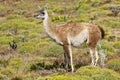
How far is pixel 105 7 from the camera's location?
34.6 m

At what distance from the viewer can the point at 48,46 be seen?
21062 millimetres

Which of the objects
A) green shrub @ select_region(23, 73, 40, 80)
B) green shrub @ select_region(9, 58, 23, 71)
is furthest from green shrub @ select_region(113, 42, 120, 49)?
green shrub @ select_region(23, 73, 40, 80)

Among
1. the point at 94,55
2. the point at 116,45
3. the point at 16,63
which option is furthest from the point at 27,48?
the point at 94,55

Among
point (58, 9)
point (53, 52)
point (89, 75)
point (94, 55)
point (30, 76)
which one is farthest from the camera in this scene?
point (58, 9)

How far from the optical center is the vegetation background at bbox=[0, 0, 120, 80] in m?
13.9

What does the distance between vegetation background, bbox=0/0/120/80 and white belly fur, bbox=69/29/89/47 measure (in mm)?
909

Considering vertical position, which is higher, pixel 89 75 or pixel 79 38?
pixel 79 38

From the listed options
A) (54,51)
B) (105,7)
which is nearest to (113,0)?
(105,7)

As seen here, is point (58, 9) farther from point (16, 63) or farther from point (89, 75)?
point (89, 75)

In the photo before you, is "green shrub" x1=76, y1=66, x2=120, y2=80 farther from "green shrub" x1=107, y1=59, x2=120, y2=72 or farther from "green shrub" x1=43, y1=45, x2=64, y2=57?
"green shrub" x1=43, y1=45, x2=64, y2=57

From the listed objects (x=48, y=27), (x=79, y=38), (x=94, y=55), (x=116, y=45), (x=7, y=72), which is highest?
(x=48, y=27)

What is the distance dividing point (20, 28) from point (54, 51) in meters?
10.2

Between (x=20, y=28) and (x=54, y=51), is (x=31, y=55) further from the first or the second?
(x=20, y=28)

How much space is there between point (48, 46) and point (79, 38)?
6.10m
